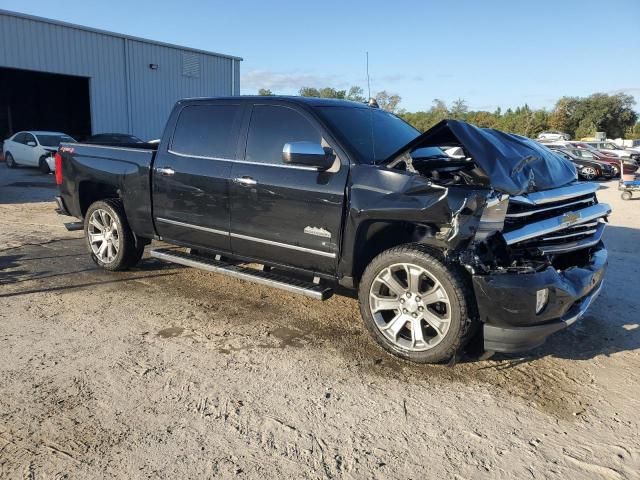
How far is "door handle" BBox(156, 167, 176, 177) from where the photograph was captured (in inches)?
210

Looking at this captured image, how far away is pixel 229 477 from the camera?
260cm

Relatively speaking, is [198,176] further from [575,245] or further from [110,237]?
[575,245]

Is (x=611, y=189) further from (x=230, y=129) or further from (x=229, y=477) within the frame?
(x=229, y=477)

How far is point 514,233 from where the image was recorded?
143 inches

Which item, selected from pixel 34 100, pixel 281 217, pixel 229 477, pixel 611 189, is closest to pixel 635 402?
pixel 229 477

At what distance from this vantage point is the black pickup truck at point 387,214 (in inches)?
141

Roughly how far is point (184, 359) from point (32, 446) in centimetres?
124

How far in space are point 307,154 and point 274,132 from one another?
2.43ft

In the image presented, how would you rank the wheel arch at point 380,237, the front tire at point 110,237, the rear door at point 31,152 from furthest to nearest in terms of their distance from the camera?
the rear door at point 31,152 < the front tire at point 110,237 < the wheel arch at point 380,237

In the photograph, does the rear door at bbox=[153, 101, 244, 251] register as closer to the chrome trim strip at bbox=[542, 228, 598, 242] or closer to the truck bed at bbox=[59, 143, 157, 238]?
the truck bed at bbox=[59, 143, 157, 238]

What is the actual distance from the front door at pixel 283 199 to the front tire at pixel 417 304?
512 mm

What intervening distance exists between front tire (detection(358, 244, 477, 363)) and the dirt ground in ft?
0.65

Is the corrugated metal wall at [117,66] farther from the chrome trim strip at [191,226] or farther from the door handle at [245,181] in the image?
the door handle at [245,181]

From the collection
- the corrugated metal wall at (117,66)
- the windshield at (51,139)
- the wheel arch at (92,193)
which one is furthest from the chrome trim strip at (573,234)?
the corrugated metal wall at (117,66)
